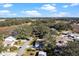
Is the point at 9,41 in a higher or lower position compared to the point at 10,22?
lower

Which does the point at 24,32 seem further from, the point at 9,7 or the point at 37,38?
the point at 9,7

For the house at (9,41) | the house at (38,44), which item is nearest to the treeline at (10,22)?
the house at (9,41)

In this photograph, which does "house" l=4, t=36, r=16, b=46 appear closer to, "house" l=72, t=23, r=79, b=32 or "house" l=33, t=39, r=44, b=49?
"house" l=33, t=39, r=44, b=49

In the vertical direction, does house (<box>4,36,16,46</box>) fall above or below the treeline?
below

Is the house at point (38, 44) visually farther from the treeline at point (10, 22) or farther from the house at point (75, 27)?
the house at point (75, 27)

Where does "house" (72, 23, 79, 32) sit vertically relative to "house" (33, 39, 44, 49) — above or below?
above

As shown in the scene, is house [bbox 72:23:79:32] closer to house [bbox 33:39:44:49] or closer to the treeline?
house [bbox 33:39:44:49]

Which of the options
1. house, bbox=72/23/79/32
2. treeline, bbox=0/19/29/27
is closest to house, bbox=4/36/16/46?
treeline, bbox=0/19/29/27

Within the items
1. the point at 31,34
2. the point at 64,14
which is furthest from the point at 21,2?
the point at 64,14

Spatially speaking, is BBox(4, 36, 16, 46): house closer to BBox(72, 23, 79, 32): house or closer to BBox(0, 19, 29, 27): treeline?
BBox(0, 19, 29, 27): treeline

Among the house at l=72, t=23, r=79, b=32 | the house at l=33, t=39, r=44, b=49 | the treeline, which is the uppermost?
the treeline

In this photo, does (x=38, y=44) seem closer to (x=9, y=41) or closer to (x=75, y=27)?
(x=9, y=41)

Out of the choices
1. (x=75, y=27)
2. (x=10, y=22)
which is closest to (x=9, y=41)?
(x=10, y=22)
